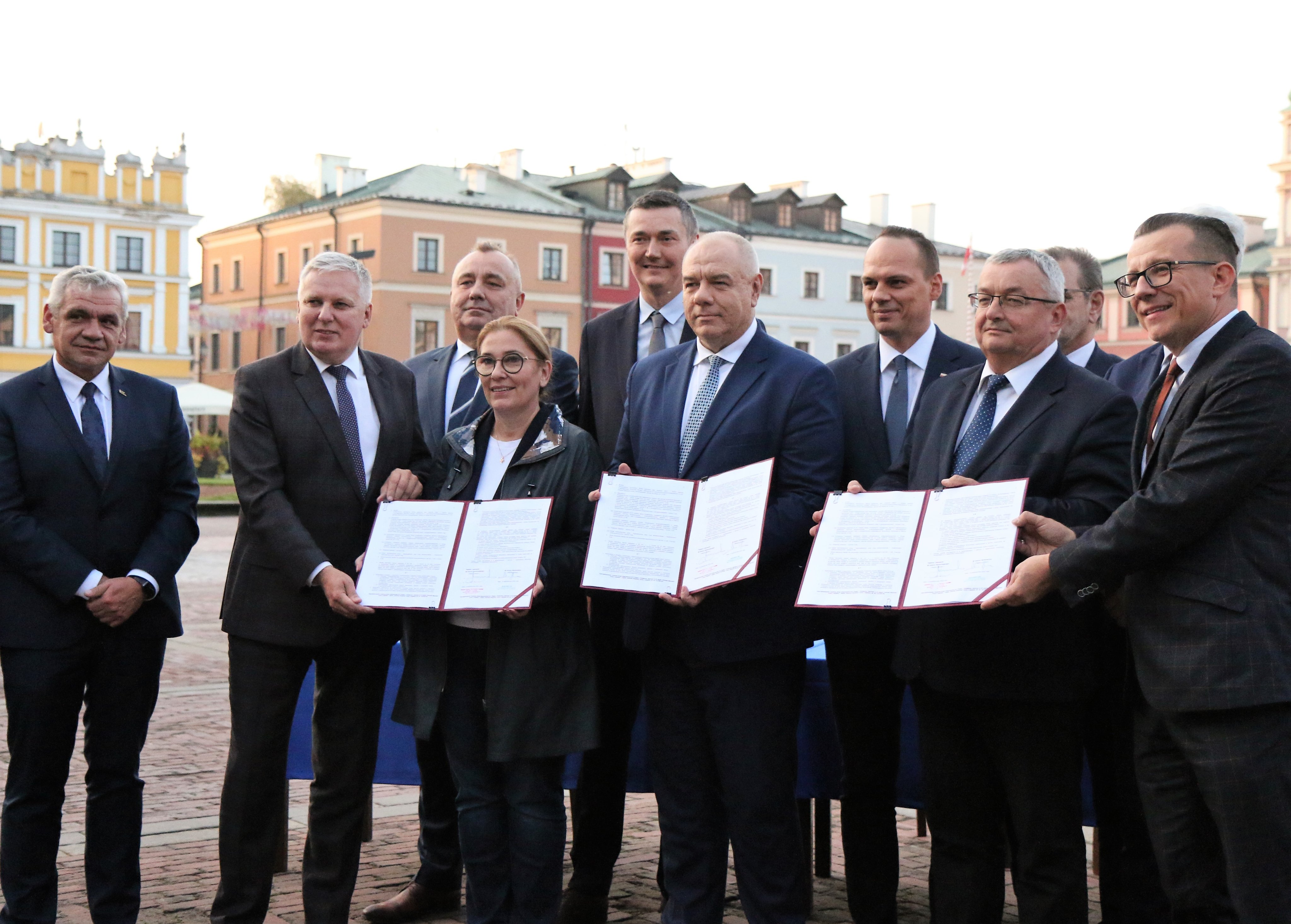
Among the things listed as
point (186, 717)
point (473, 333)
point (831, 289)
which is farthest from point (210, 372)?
point (473, 333)

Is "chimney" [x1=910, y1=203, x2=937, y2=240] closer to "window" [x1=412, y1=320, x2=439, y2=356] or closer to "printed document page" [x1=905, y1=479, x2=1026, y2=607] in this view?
"window" [x1=412, y1=320, x2=439, y2=356]

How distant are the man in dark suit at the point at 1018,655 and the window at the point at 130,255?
56471 mm

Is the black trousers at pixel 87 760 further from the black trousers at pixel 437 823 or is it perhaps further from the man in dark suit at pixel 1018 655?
the man in dark suit at pixel 1018 655

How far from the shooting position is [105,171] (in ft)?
184

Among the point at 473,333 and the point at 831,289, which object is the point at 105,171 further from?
the point at 473,333

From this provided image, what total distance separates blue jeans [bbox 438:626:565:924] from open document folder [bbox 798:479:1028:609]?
47.5 inches

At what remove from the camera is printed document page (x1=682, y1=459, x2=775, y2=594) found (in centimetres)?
443

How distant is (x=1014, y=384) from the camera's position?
15.0ft

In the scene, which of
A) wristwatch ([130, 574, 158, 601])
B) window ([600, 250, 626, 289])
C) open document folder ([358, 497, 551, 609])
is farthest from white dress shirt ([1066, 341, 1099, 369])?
window ([600, 250, 626, 289])

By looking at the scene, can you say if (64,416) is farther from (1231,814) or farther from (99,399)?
(1231,814)

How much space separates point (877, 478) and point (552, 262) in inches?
2083

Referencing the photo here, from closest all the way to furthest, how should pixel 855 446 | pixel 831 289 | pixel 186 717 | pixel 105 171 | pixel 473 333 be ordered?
pixel 855 446, pixel 473 333, pixel 186 717, pixel 105 171, pixel 831 289

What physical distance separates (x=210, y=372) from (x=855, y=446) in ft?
211

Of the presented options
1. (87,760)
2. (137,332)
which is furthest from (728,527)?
(137,332)
